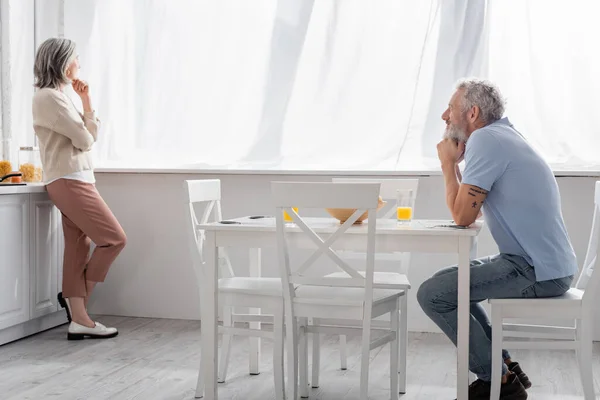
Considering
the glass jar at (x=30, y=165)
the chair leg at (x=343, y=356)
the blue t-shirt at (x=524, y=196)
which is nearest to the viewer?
the blue t-shirt at (x=524, y=196)

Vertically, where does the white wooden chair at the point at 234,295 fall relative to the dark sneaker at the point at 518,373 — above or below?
above

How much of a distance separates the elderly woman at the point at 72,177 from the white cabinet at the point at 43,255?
11 centimetres

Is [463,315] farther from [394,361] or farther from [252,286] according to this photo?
[252,286]

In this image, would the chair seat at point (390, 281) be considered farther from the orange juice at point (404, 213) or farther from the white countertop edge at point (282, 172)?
the white countertop edge at point (282, 172)

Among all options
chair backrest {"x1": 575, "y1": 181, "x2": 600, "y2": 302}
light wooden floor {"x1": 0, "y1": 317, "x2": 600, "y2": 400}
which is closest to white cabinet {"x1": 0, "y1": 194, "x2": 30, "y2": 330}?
light wooden floor {"x1": 0, "y1": 317, "x2": 600, "y2": 400}

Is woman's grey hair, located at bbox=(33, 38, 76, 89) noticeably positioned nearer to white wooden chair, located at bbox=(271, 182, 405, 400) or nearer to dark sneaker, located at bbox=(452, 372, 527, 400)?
white wooden chair, located at bbox=(271, 182, 405, 400)

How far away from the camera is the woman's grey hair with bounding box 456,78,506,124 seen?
113 inches

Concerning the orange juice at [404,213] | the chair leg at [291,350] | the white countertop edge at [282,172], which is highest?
the white countertop edge at [282,172]

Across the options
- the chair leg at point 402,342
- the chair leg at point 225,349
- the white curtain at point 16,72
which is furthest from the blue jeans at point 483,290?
the white curtain at point 16,72

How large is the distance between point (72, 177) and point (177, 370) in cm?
120

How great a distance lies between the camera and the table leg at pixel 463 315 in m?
2.65

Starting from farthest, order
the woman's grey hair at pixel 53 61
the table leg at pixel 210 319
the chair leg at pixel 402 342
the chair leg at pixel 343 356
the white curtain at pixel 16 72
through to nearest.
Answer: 1. the white curtain at pixel 16 72
2. the woman's grey hair at pixel 53 61
3. the chair leg at pixel 343 356
4. the chair leg at pixel 402 342
5. the table leg at pixel 210 319

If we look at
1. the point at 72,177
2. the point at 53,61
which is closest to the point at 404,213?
the point at 72,177

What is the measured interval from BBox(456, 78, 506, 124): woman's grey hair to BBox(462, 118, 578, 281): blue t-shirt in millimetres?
173
